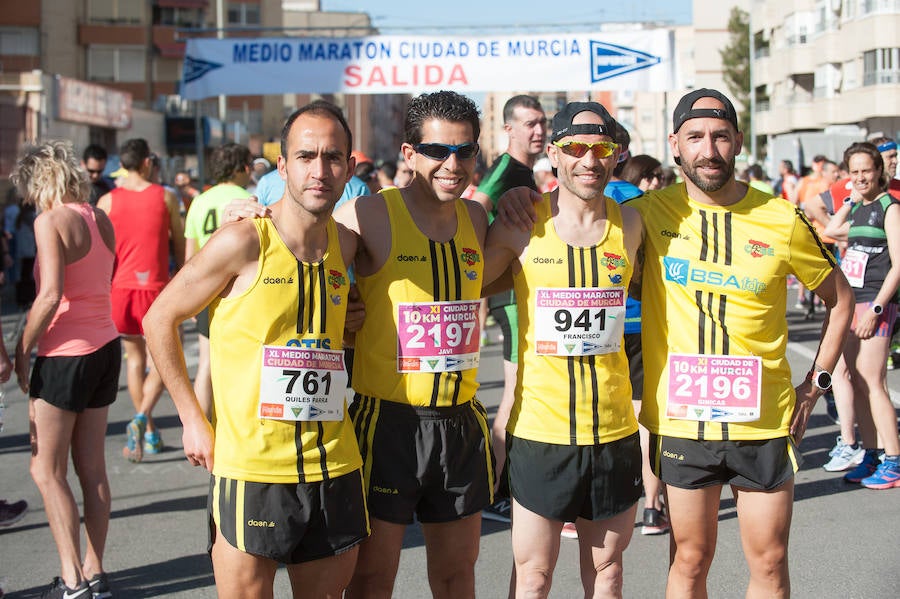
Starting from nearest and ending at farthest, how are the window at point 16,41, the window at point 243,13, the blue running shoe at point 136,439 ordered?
the blue running shoe at point 136,439
the window at point 16,41
the window at point 243,13

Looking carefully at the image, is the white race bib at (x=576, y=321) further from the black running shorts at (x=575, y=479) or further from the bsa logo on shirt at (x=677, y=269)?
the black running shorts at (x=575, y=479)

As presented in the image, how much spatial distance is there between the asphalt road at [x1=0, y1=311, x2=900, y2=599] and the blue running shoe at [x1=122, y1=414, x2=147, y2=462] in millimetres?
73

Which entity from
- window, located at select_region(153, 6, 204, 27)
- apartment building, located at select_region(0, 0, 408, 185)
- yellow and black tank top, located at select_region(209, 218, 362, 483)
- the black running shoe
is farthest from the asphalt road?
window, located at select_region(153, 6, 204, 27)

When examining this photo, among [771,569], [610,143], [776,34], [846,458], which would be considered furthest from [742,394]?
[776,34]

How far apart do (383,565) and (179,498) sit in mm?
3320

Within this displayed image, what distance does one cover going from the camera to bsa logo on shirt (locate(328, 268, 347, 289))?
340 centimetres

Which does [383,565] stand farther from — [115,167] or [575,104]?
[115,167]

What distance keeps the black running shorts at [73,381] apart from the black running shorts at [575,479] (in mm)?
2343

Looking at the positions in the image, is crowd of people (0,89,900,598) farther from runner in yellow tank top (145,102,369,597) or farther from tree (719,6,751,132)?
tree (719,6,751,132)

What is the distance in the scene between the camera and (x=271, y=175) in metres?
7.13

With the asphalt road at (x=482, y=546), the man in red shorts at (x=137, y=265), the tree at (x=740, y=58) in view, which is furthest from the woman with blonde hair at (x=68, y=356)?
the tree at (x=740, y=58)

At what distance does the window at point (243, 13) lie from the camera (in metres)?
67.1

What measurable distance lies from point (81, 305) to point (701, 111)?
3.13 metres

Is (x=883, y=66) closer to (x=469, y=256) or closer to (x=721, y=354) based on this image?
(x=721, y=354)
